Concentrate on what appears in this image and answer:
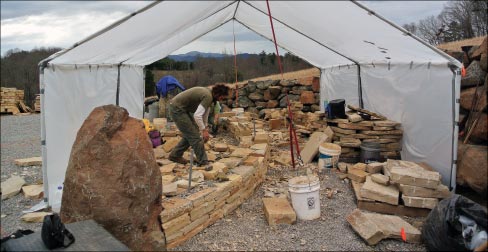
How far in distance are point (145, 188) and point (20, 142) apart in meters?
8.81

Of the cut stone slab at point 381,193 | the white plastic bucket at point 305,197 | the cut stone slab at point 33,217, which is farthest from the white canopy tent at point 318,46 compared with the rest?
the white plastic bucket at point 305,197

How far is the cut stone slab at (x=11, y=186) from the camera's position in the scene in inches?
206

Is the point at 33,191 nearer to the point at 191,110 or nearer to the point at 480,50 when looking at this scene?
the point at 191,110

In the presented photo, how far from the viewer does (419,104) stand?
5879 millimetres

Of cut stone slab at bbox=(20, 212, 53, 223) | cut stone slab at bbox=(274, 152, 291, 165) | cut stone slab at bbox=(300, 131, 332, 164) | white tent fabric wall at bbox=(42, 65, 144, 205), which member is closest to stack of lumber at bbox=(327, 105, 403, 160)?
cut stone slab at bbox=(300, 131, 332, 164)

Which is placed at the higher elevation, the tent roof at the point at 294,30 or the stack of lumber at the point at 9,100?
the tent roof at the point at 294,30

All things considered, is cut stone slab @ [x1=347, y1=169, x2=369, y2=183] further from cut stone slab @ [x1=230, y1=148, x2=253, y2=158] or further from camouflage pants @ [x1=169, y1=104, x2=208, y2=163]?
camouflage pants @ [x1=169, y1=104, x2=208, y2=163]

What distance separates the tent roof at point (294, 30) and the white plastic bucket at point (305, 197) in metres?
2.17

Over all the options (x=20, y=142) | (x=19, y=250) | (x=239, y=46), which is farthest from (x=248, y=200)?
(x=20, y=142)

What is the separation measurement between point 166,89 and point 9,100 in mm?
12171

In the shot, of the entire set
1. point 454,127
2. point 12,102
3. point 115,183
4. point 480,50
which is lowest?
point 115,183

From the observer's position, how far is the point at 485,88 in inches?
186

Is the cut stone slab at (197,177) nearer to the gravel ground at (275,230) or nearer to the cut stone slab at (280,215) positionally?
the gravel ground at (275,230)

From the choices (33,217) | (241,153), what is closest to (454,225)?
(241,153)
